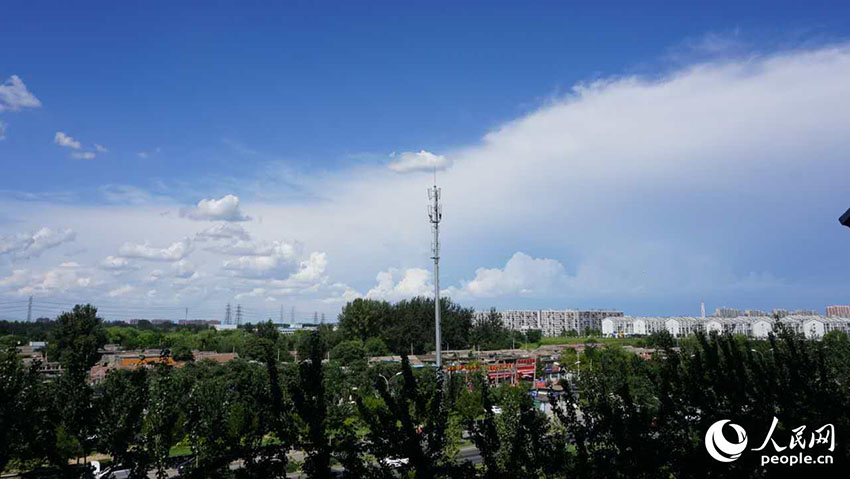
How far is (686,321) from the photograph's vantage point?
452 feet

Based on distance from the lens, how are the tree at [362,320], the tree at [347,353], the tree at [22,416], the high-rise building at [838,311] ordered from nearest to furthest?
the tree at [22,416] → the tree at [347,353] → the tree at [362,320] → the high-rise building at [838,311]

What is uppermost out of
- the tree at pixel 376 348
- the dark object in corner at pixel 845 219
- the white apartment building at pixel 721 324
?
the dark object in corner at pixel 845 219

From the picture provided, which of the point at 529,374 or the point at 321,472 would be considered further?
the point at 529,374

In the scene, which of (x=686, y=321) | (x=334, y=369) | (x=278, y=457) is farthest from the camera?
(x=686, y=321)

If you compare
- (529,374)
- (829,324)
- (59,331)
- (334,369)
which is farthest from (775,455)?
(829,324)

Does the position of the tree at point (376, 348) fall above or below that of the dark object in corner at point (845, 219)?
below

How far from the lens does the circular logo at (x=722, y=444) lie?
6.14m

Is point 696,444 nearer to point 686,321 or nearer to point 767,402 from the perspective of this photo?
point 767,402

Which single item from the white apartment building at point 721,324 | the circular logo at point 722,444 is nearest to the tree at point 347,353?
the circular logo at point 722,444

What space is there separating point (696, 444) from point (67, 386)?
272 inches
